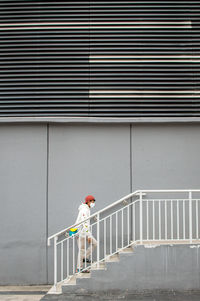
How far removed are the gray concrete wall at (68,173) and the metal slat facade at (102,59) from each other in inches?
21.2

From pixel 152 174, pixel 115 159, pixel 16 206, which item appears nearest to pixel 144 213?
pixel 152 174

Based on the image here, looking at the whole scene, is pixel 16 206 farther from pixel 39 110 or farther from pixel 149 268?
pixel 149 268

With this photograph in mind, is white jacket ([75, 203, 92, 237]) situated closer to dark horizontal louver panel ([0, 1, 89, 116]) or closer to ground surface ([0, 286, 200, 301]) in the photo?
ground surface ([0, 286, 200, 301])

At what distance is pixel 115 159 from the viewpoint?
8.14m

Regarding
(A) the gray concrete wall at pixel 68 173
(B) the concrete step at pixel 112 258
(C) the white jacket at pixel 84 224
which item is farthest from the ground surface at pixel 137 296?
(A) the gray concrete wall at pixel 68 173

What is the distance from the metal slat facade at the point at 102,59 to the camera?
8.08 metres

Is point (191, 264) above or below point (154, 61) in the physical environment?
below

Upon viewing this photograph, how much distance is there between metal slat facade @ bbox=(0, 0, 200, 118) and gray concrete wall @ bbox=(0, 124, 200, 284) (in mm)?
539

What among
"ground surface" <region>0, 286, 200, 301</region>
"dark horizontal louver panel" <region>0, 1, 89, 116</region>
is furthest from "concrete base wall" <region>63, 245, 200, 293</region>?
"dark horizontal louver panel" <region>0, 1, 89, 116</region>

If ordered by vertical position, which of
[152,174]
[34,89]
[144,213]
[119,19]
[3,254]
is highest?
[119,19]

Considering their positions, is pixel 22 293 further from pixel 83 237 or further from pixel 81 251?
pixel 83 237

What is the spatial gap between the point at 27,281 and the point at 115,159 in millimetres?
3574

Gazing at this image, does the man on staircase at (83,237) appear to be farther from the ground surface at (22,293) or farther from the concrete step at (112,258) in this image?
the ground surface at (22,293)

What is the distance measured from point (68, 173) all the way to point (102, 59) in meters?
2.89
